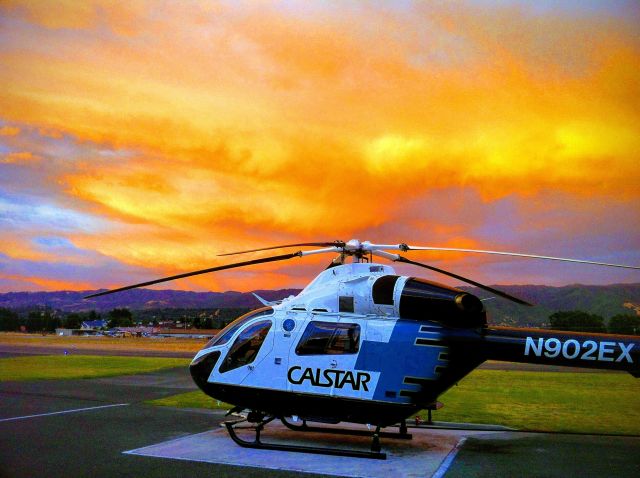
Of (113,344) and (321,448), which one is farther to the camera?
(113,344)

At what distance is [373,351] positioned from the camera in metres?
10.6

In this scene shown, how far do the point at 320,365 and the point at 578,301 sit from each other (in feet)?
433

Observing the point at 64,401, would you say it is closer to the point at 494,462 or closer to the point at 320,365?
the point at 320,365

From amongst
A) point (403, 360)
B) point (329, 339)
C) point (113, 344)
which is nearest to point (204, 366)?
point (329, 339)

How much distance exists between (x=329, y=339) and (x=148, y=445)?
13.2 ft

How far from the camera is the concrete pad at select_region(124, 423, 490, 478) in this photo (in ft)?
31.1

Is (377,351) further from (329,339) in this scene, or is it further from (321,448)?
(321,448)

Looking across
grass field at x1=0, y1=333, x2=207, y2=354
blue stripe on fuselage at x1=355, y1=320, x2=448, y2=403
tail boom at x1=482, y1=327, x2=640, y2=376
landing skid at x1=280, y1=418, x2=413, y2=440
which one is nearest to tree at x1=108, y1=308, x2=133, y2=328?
grass field at x1=0, y1=333, x2=207, y2=354

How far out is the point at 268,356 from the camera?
11.1 m

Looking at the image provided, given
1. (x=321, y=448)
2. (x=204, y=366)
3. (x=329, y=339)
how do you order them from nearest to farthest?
1. (x=321, y=448)
2. (x=329, y=339)
3. (x=204, y=366)

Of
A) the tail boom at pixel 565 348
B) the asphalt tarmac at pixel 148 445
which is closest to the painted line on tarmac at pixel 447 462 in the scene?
the asphalt tarmac at pixel 148 445

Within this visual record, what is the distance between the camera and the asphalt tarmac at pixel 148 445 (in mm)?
9266

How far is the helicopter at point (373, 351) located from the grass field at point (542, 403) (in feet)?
11.8

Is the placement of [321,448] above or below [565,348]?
below
